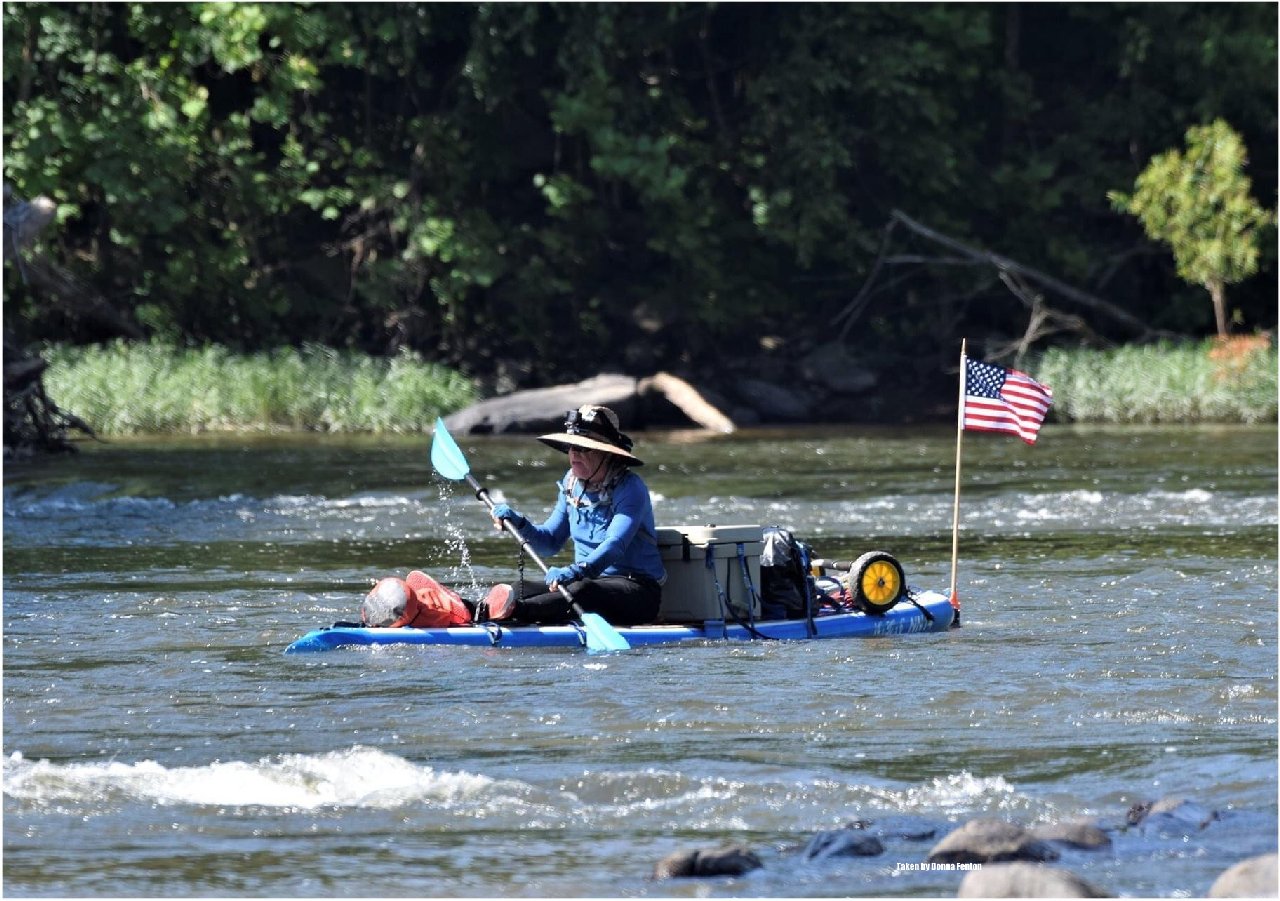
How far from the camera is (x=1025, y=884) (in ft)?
20.9

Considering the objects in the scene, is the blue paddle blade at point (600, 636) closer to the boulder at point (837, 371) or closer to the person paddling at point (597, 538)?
the person paddling at point (597, 538)

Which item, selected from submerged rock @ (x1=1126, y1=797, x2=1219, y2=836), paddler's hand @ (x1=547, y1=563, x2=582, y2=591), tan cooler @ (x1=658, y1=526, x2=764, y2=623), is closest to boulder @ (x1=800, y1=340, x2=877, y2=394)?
tan cooler @ (x1=658, y1=526, x2=764, y2=623)

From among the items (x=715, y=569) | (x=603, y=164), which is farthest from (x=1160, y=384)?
(x=715, y=569)

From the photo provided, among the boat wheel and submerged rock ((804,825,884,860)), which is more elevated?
the boat wheel

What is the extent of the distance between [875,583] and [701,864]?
5.35 metres

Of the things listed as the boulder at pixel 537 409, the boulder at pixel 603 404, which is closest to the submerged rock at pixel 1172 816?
the boulder at pixel 603 404

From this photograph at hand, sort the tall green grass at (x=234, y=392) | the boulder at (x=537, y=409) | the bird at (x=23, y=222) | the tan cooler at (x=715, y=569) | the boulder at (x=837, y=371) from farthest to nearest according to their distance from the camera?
the boulder at (x=837, y=371) → the boulder at (x=537, y=409) → the tall green grass at (x=234, y=392) → the bird at (x=23, y=222) → the tan cooler at (x=715, y=569)

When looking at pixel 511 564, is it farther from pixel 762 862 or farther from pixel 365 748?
pixel 762 862

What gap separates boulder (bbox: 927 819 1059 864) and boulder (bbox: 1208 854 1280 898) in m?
0.61

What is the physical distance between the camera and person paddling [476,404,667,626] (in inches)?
452

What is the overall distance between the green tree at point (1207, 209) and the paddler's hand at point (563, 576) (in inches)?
889

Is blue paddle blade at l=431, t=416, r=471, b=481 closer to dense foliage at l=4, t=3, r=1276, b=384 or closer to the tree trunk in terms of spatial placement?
dense foliage at l=4, t=3, r=1276, b=384

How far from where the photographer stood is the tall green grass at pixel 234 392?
2975cm

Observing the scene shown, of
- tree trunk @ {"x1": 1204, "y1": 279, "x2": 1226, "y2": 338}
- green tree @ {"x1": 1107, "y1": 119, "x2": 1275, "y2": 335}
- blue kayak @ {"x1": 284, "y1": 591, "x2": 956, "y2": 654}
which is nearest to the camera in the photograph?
blue kayak @ {"x1": 284, "y1": 591, "x2": 956, "y2": 654}
